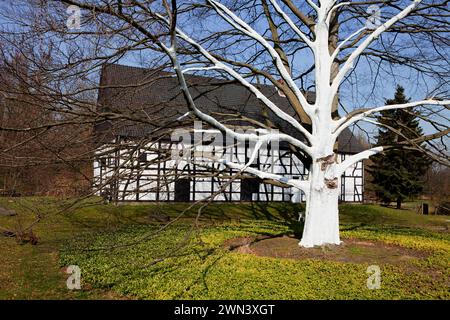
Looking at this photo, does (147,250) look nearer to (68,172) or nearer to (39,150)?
(68,172)

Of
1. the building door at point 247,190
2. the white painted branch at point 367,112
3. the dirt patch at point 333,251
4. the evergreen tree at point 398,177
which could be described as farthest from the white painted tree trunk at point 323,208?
the evergreen tree at point 398,177

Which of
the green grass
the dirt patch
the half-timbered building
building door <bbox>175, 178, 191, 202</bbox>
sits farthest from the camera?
building door <bbox>175, 178, 191, 202</bbox>

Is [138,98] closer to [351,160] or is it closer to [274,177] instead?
[274,177]

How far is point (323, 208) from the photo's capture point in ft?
23.9

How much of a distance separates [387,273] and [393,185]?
74.4 feet

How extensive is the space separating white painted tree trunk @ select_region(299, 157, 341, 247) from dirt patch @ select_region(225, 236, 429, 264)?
0.20 meters

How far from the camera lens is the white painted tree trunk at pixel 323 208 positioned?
7277mm

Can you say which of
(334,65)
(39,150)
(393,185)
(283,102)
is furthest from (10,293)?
(393,185)

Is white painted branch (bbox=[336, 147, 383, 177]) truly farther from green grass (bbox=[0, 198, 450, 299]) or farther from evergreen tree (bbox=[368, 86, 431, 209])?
evergreen tree (bbox=[368, 86, 431, 209])

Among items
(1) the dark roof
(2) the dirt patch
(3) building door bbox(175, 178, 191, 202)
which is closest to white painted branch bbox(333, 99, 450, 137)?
(1) the dark roof

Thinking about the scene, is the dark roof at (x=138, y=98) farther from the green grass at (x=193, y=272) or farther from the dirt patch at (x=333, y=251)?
the dirt patch at (x=333, y=251)

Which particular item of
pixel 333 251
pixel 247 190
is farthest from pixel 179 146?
pixel 333 251

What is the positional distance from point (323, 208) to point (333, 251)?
0.82 metres

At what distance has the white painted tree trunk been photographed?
7277mm
